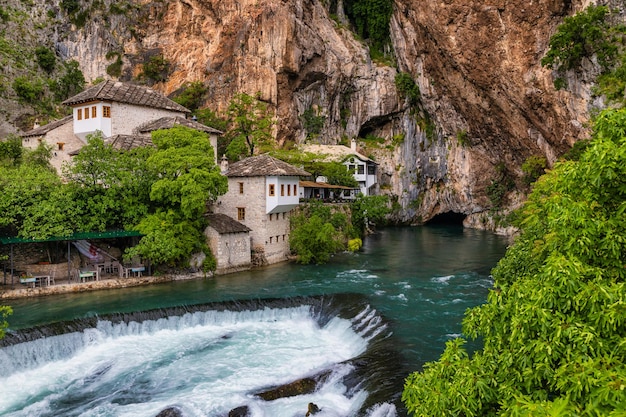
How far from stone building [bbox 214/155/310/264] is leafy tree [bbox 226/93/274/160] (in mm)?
15067

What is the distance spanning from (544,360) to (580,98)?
2995 cm

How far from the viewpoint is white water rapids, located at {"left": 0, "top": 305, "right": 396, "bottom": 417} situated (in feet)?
40.4

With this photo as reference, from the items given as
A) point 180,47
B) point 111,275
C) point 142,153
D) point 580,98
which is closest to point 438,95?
point 580,98

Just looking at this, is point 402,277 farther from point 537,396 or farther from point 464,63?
point 464,63

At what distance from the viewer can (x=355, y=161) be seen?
51.4 m

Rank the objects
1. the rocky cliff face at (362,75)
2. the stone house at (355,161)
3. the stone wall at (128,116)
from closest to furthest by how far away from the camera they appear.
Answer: the stone wall at (128,116), the rocky cliff face at (362,75), the stone house at (355,161)

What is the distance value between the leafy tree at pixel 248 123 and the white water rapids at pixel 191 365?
2815 cm

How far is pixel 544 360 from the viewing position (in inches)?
205

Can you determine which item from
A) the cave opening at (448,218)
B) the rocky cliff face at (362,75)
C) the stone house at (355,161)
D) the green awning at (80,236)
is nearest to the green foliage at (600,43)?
the rocky cliff face at (362,75)

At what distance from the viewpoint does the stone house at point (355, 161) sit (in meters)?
49.3

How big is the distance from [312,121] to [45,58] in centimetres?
3035

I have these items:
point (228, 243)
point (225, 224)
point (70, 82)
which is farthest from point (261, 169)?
point (70, 82)

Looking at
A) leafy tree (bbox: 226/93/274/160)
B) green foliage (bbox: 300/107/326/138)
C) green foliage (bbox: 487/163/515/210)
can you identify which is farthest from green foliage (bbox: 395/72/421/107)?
leafy tree (bbox: 226/93/274/160)

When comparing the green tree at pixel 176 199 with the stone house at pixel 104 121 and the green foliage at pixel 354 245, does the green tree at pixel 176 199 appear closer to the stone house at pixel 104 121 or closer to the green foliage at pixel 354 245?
the stone house at pixel 104 121
